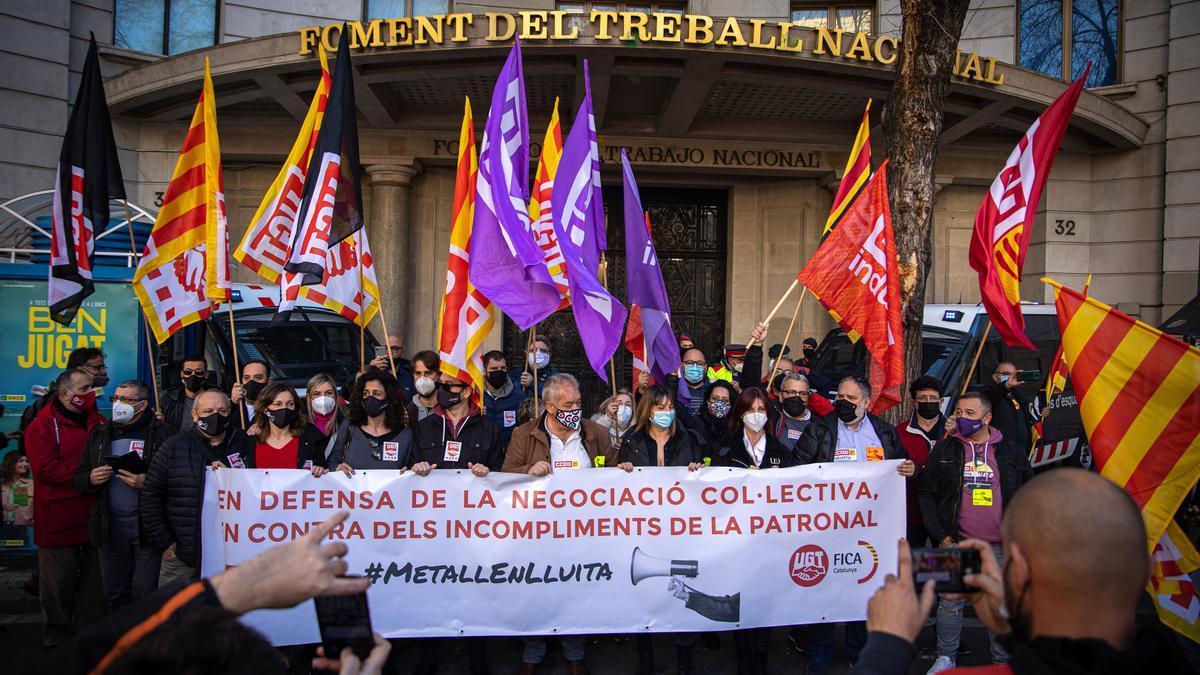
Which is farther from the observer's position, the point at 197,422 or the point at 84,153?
the point at 84,153

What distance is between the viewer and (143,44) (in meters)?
12.9

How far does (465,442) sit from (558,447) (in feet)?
2.05

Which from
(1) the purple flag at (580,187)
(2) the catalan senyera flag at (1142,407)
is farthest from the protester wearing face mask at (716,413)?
(2) the catalan senyera flag at (1142,407)

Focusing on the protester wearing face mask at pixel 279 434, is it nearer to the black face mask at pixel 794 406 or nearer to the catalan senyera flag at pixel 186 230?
the catalan senyera flag at pixel 186 230

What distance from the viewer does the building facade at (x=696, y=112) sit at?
10516 millimetres

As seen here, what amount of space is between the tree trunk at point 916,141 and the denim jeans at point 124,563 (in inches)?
220

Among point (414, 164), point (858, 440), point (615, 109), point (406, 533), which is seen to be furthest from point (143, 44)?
point (858, 440)

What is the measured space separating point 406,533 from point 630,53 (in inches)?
293

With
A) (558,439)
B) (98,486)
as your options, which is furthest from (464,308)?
(98,486)

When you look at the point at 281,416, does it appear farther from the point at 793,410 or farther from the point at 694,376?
the point at 694,376

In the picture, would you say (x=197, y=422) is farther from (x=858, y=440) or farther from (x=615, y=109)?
(x=615, y=109)

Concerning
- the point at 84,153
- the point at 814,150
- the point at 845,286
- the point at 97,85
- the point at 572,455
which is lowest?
the point at 572,455

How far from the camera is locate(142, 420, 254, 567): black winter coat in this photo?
463cm

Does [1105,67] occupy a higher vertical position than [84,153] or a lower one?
higher
